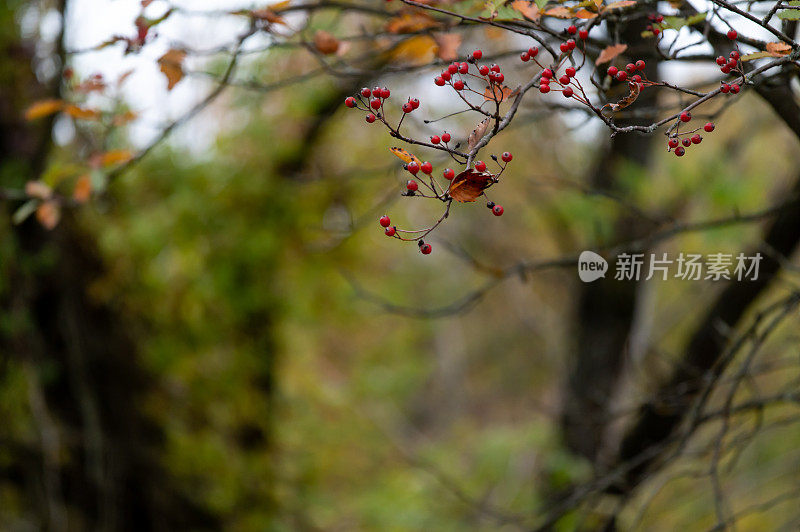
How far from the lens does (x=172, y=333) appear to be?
278 centimetres

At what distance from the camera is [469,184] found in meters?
0.71

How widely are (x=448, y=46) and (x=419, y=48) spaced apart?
0.85 feet

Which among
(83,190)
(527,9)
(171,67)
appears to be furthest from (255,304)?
(527,9)

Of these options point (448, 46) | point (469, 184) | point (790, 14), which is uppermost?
point (448, 46)

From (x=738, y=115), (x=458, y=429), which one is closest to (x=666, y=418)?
(x=738, y=115)

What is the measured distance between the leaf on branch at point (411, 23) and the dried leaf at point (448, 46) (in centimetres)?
7

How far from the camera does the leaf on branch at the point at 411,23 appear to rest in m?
1.34

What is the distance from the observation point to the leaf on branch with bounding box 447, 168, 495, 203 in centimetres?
70

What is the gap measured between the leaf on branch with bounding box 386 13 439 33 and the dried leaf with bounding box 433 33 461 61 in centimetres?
7

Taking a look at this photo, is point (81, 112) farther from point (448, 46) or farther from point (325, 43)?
point (448, 46)

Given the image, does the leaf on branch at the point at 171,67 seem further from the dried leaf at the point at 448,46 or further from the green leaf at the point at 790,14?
the green leaf at the point at 790,14

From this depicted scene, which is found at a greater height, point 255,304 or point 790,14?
point 255,304

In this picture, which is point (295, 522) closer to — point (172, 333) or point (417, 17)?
point (172, 333)

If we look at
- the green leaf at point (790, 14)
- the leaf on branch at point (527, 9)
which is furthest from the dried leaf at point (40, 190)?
the green leaf at point (790, 14)
